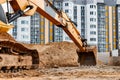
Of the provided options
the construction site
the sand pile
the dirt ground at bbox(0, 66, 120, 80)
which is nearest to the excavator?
the construction site

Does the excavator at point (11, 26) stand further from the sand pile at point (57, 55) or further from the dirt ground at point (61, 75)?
the sand pile at point (57, 55)

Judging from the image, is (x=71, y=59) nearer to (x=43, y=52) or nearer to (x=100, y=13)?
(x=43, y=52)

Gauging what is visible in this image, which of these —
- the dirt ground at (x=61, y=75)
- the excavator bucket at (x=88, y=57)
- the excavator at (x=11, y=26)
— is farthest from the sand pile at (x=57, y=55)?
the dirt ground at (x=61, y=75)

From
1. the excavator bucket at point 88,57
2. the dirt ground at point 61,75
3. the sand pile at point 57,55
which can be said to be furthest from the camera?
the sand pile at point 57,55

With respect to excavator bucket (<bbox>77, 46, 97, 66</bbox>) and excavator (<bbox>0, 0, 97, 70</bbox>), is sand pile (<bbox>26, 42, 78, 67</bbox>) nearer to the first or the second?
excavator bucket (<bbox>77, 46, 97, 66</bbox>)

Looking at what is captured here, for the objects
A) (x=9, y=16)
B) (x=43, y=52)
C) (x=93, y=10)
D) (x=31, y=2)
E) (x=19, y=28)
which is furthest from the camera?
(x=93, y=10)

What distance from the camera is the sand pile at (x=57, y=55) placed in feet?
76.0

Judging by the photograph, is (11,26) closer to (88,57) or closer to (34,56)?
(34,56)

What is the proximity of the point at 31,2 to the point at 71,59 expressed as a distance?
1445 cm

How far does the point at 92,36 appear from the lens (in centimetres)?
5775

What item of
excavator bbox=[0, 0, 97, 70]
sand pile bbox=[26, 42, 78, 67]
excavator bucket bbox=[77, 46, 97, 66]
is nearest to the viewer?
excavator bbox=[0, 0, 97, 70]

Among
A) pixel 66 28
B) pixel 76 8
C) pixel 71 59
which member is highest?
pixel 76 8

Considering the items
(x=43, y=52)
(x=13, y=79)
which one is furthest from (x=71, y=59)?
(x=13, y=79)

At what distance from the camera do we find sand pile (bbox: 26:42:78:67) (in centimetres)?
2316
